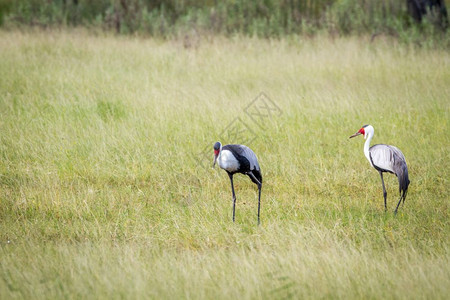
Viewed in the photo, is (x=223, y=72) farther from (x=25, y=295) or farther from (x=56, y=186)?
(x=25, y=295)

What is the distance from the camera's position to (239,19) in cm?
1441

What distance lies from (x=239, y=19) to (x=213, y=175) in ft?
29.2

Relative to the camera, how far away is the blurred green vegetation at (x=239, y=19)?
13352mm

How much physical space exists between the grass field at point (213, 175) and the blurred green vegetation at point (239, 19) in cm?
180

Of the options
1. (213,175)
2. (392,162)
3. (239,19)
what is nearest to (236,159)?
(213,175)

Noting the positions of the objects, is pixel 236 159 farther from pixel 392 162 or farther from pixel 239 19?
pixel 239 19

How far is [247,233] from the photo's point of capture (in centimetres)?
497

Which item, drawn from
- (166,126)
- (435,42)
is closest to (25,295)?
(166,126)

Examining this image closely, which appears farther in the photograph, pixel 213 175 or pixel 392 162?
pixel 213 175

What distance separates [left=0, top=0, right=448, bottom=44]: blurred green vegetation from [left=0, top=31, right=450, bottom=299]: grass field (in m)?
1.80

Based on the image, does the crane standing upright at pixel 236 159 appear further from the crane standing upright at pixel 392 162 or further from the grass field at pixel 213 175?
the crane standing upright at pixel 392 162

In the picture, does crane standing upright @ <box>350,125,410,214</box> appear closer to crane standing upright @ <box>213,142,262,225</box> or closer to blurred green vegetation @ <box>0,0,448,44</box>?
crane standing upright @ <box>213,142,262,225</box>

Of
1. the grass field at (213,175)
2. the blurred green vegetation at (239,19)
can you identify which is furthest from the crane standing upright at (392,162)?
the blurred green vegetation at (239,19)

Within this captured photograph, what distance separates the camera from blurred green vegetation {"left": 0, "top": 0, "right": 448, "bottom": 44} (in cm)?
1335
